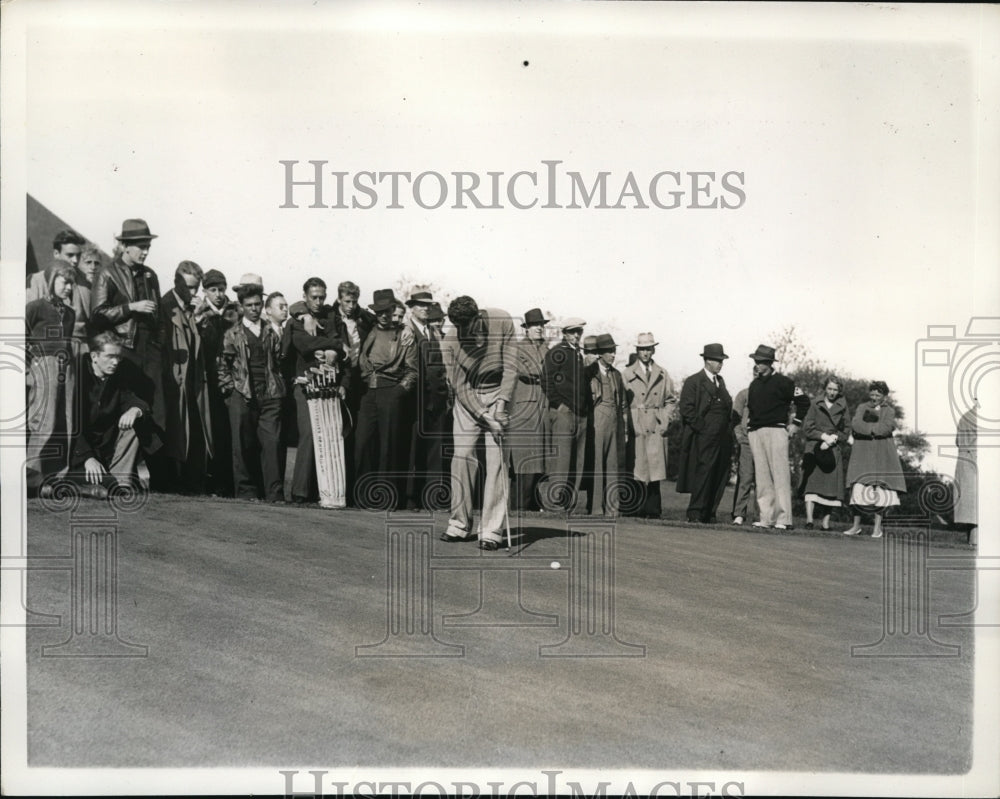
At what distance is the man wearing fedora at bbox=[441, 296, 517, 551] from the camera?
607 centimetres

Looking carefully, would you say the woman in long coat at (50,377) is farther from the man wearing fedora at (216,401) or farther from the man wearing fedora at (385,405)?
the man wearing fedora at (385,405)

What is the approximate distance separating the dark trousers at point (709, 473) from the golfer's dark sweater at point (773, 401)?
21cm

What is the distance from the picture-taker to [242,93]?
19.3 feet

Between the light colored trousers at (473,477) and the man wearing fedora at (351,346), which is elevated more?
the man wearing fedora at (351,346)

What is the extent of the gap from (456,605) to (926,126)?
373 centimetres

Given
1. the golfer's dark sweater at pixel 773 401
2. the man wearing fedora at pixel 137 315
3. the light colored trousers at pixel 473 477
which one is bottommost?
the light colored trousers at pixel 473 477

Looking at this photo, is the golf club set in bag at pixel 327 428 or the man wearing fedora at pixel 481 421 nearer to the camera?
the man wearing fedora at pixel 481 421

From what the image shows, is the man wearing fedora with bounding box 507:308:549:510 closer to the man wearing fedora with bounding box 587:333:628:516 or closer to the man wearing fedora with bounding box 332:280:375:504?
the man wearing fedora with bounding box 587:333:628:516

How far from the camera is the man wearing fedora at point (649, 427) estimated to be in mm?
6160

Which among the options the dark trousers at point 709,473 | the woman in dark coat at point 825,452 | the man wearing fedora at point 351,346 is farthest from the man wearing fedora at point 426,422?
the woman in dark coat at point 825,452

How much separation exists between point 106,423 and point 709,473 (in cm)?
352

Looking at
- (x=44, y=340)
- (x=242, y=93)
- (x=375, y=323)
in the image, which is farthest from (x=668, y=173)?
(x=44, y=340)

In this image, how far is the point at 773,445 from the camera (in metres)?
6.34

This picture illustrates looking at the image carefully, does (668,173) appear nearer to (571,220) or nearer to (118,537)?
(571,220)
